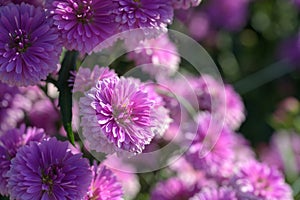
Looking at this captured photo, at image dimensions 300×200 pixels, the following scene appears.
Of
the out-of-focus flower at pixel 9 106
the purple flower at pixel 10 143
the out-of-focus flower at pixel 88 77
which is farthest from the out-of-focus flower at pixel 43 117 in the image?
the out-of-focus flower at pixel 88 77

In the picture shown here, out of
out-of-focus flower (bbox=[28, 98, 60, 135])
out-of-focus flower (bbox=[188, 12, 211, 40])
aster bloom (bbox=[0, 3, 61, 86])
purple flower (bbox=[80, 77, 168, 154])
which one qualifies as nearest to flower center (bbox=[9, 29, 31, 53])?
aster bloom (bbox=[0, 3, 61, 86])

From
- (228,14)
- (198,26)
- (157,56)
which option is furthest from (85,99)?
(228,14)

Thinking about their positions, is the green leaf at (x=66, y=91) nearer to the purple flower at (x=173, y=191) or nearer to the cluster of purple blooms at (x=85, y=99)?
the cluster of purple blooms at (x=85, y=99)

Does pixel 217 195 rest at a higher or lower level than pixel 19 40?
lower

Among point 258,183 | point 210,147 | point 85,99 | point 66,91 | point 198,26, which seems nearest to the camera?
point 85,99

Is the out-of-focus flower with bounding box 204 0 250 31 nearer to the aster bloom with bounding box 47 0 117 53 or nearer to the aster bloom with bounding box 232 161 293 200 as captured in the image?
the aster bloom with bounding box 232 161 293 200

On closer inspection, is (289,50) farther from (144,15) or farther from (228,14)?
(144,15)
